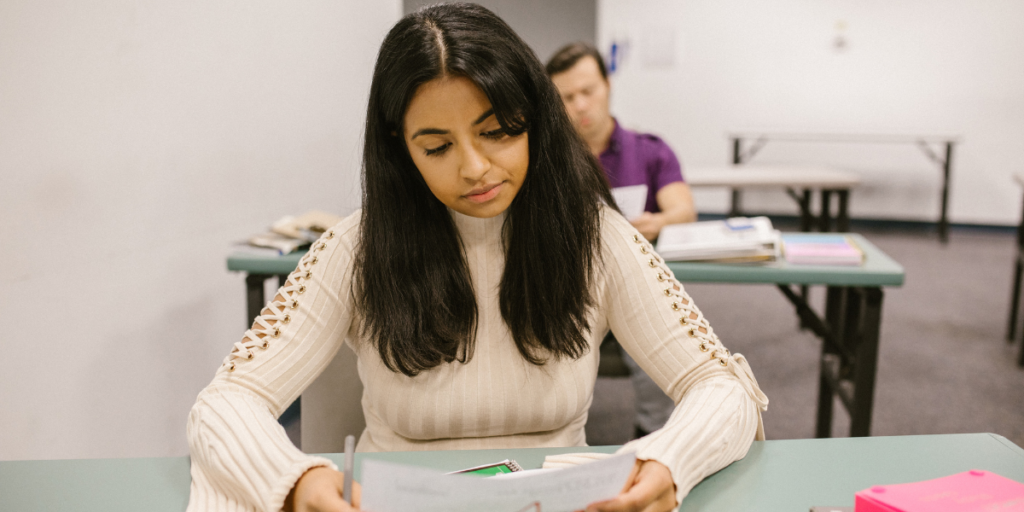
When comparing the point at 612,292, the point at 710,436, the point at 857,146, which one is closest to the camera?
the point at 710,436

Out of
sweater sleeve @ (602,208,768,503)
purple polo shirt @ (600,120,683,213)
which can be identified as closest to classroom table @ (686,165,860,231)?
purple polo shirt @ (600,120,683,213)

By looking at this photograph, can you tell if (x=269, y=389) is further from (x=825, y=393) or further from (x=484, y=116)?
(x=825, y=393)

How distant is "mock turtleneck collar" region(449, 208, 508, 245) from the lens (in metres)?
0.97

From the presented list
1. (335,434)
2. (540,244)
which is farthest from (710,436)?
(335,434)

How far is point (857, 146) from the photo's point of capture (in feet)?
18.6

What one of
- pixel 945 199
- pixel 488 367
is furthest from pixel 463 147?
pixel 945 199

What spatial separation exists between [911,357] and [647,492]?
2.77 metres

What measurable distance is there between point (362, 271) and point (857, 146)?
5721 mm

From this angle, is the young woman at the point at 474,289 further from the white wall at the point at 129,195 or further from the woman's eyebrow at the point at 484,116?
the white wall at the point at 129,195

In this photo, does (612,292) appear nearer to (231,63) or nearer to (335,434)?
(335,434)

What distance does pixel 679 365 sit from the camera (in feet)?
2.92

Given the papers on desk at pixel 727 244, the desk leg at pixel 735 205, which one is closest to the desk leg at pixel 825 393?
the papers on desk at pixel 727 244

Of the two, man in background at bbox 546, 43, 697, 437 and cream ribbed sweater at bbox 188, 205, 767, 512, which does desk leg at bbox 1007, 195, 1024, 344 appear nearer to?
man in background at bbox 546, 43, 697, 437

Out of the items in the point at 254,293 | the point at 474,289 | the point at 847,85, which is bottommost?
the point at 254,293
